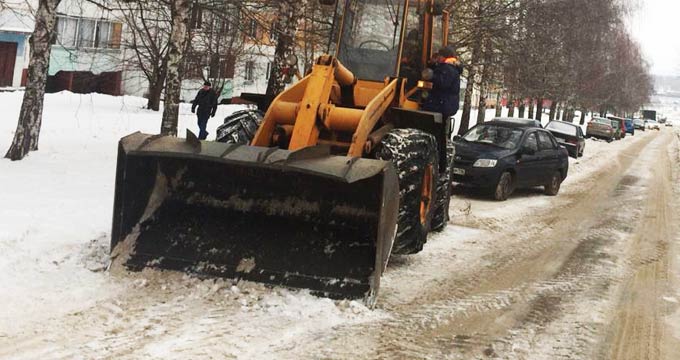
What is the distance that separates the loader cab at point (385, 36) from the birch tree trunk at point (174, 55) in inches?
182

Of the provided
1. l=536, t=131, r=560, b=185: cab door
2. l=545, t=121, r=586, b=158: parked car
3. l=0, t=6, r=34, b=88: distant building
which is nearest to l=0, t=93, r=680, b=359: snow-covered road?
l=536, t=131, r=560, b=185: cab door

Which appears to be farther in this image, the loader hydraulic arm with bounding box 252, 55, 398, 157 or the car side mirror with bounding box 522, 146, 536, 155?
the car side mirror with bounding box 522, 146, 536, 155

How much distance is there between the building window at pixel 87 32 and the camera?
3042 cm

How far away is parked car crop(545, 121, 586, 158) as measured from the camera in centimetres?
2298

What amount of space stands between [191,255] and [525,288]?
10.4 ft

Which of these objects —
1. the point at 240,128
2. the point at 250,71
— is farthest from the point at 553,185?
the point at 250,71

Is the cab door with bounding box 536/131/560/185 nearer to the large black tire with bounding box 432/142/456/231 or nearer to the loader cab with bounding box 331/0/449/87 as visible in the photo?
the large black tire with bounding box 432/142/456/231

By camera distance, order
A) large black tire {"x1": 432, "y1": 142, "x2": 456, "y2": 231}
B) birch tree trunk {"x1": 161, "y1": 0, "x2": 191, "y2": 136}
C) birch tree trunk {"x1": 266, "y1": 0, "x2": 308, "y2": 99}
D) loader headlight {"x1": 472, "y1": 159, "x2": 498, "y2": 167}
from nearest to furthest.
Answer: large black tire {"x1": 432, "y1": 142, "x2": 456, "y2": 231} < birch tree trunk {"x1": 161, "y1": 0, "x2": 191, "y2": 136} < loader headlight {"x1": 472, "y1": 159, "x2": 498, "y2": 167} < birch tree trunk {"x1": 266, "y1": 0, "x2": 308, "y2": 99}

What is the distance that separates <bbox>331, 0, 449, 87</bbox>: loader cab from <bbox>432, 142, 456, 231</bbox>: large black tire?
4.39 ft

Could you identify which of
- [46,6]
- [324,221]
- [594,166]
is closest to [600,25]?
[594,166]

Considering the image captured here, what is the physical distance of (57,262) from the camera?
515 cm

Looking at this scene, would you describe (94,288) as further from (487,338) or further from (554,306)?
(554,306)

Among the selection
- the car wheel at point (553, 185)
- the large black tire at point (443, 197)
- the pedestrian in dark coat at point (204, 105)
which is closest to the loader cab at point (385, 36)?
the large black tire at point (443, 197)

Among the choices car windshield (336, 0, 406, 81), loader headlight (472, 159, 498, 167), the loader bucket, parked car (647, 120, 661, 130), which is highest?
parked car (647, 120, 661, 130)
